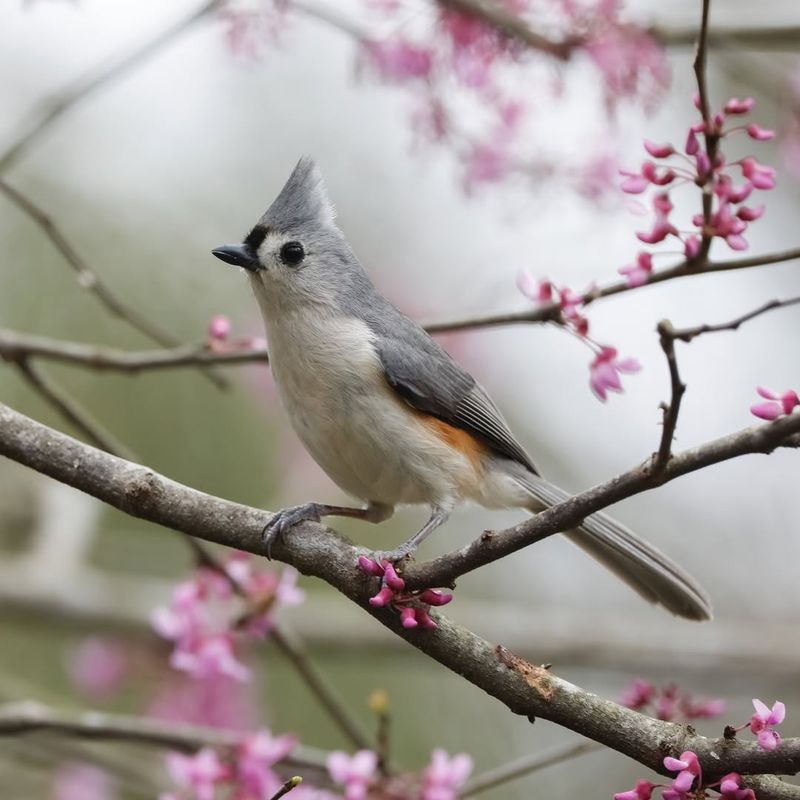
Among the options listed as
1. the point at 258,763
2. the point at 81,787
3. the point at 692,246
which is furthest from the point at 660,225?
the point at 81,787

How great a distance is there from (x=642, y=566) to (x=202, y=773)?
1.06 metres

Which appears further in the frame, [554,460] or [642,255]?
[554,460]

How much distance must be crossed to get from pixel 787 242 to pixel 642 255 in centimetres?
593

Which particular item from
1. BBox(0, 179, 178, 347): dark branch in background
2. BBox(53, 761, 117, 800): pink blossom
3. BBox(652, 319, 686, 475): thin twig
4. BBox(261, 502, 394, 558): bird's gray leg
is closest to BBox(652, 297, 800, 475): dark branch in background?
BBox(652, 319, 686, 475): thin twig

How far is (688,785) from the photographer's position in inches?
64.0

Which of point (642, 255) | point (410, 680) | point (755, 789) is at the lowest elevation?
point (755, 789)

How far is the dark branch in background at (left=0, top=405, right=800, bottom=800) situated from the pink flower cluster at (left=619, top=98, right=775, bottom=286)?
54 cm

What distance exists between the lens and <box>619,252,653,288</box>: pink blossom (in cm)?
210

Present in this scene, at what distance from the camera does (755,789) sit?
5.40 feet

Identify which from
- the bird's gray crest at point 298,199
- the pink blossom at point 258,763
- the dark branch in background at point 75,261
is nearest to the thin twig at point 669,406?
the pink blossom at point 258,763

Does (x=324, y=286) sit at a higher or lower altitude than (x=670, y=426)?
higher

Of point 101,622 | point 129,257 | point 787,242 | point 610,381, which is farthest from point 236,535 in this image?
point 787,242

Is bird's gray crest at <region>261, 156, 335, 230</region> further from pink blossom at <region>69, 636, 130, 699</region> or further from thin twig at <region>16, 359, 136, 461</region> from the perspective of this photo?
pink blossom at <region>69, 636, 130, 699</region>

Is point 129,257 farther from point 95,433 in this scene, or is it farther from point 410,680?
point 95,433
